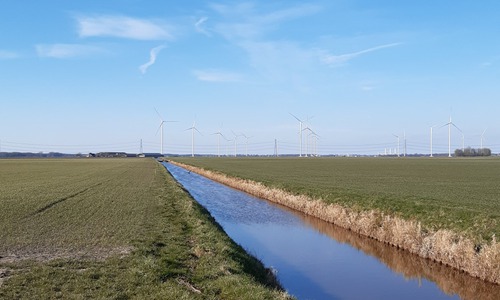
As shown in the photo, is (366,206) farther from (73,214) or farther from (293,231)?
(73,214)

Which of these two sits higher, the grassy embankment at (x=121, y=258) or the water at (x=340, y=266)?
the grassy embankment at (x=121, y=258)

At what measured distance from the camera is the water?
15180 mm

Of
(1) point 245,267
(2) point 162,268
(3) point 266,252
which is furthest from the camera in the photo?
(3) point 266,252

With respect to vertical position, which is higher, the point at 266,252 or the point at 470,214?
the point at 470,214

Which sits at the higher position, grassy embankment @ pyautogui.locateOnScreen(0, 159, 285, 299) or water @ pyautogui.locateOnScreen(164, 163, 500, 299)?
grassy embankment @ pyautogui.locateOnScreen(0, 159, 285, 299)

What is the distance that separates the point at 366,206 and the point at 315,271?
33.3 ft

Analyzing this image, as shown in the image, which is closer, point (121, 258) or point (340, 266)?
point (121, 258)

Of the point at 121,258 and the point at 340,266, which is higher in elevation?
the point at 121,258

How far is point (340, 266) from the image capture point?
18.5 meters

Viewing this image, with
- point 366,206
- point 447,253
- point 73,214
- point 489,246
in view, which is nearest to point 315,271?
point 447,253

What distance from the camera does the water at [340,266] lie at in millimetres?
15180

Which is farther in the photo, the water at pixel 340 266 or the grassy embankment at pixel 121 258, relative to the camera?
the water at pixel 340 266

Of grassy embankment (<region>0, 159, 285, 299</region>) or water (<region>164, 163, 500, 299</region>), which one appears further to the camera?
water (<region>164, 163, 500, 299</region>)

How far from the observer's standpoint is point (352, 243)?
74.5ft
